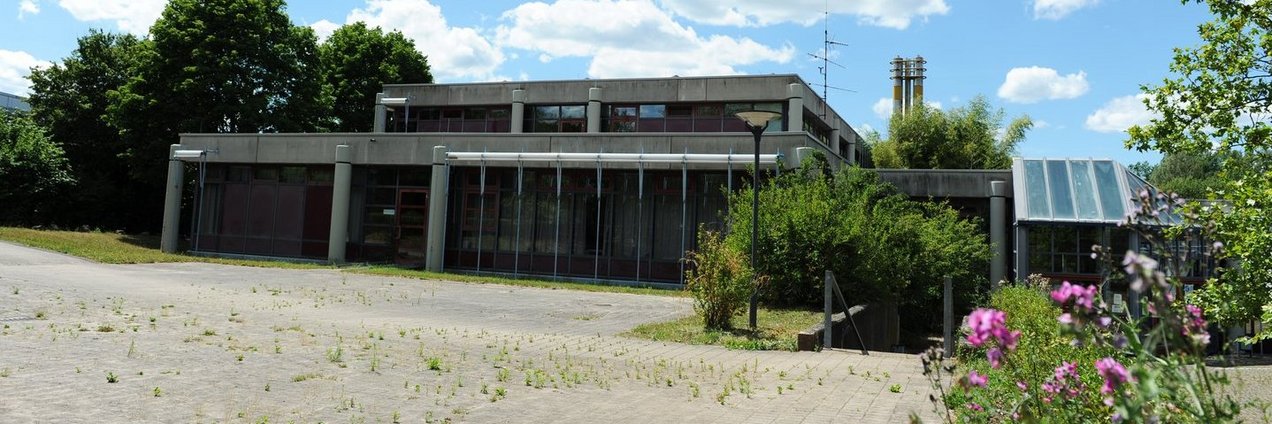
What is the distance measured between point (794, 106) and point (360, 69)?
2482 cm

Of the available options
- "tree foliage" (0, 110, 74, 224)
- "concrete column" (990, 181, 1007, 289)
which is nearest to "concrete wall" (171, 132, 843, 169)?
"concrete column" (990, 181, 1007, 289)

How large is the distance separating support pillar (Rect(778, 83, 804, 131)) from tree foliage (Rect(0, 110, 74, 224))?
104 feet

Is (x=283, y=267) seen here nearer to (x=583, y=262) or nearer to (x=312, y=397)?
(x=583, y=262)

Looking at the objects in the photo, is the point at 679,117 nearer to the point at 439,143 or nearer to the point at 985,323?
the point at 439,143

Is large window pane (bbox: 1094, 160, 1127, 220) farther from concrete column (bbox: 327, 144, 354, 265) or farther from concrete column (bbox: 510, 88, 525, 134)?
concrete column (bbox: 327, 144, 354, 265)

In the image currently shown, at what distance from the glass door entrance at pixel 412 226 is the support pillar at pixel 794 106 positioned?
12066 millimetres

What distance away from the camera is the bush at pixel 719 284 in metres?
11.3

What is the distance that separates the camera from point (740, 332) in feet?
36.6

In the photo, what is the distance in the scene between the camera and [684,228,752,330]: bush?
11.3m

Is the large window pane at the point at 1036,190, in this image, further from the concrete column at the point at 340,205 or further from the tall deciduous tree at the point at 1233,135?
the concrete column at the point at 340,205

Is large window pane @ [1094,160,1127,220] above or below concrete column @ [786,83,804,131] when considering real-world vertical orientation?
below

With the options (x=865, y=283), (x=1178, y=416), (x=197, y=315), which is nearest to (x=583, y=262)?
(x=865, y=283)

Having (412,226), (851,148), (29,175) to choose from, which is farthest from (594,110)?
(29,175)

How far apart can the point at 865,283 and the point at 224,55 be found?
29.0 m
